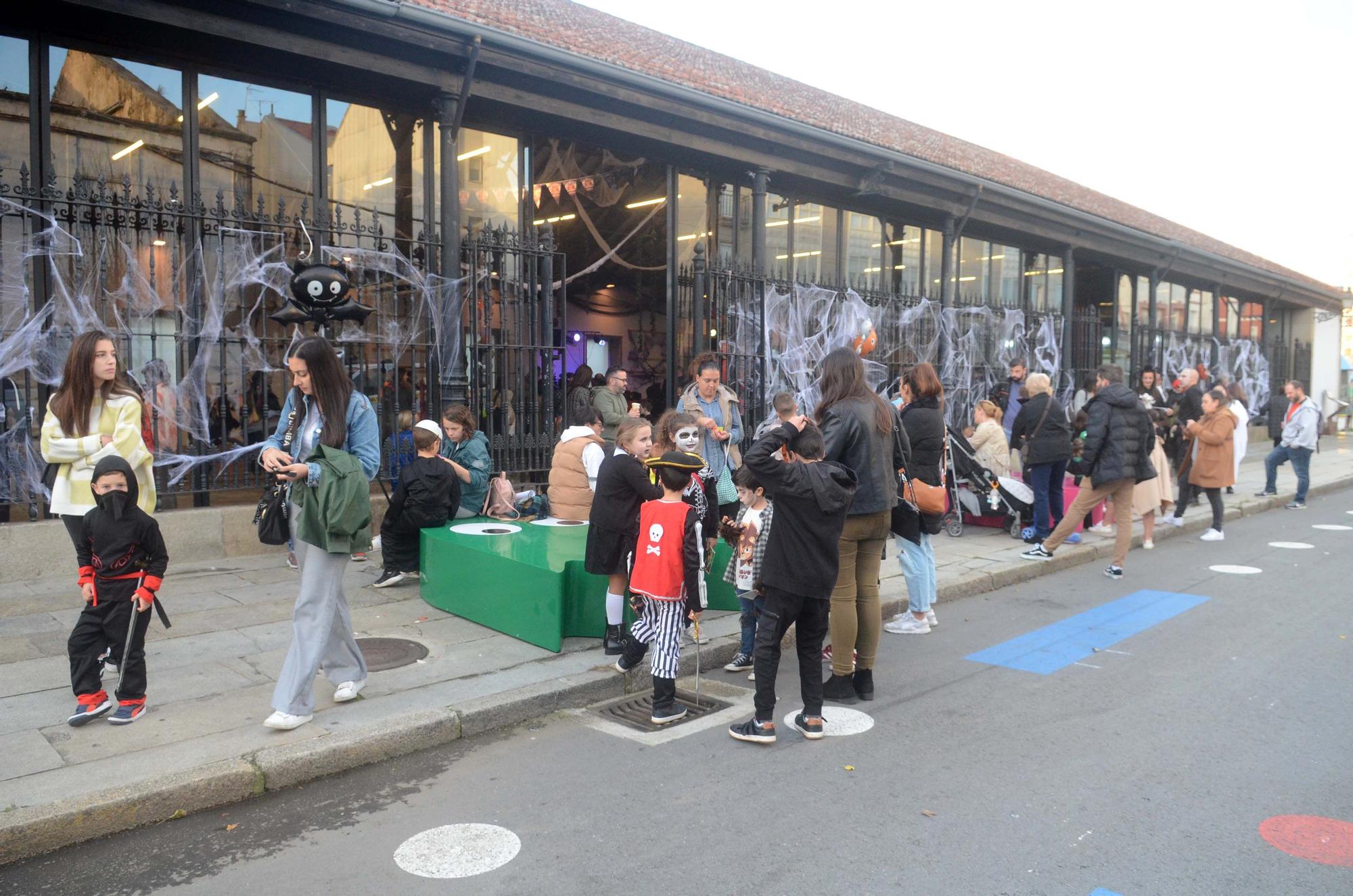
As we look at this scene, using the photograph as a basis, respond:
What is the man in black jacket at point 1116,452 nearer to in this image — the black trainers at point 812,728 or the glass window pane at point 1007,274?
the black trainers at point 812,728

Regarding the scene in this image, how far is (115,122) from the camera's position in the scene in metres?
7.88

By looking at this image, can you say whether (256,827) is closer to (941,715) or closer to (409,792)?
(409,792)

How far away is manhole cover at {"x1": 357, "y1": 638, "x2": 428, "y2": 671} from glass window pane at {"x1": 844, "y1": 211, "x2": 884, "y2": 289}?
33.1 feet

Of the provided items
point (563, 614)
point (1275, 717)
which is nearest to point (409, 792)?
point (563, 614)

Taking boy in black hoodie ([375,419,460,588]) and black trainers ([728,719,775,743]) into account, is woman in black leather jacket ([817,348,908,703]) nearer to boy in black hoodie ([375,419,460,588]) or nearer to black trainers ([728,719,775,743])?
black trainers ([728,719,775,743])

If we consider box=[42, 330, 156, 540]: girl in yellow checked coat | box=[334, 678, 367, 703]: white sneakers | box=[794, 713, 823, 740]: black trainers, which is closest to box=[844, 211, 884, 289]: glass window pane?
box=[794, 713, 823, 740]: black trainers

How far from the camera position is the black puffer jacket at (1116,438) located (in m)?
8.33

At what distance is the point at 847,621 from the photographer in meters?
5.04

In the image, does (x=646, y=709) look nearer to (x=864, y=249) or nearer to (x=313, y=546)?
(x=313, y=546)

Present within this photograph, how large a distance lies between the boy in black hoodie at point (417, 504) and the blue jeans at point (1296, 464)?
40.7 feet

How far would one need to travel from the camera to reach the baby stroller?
10133 millimetres

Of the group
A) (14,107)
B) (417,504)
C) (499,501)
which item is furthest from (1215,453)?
(14,107)

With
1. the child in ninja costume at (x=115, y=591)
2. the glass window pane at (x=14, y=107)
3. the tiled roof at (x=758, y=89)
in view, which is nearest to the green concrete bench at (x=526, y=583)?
the child in ninja costume at (x=115, y=591)

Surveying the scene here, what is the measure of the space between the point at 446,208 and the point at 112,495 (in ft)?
17.7
